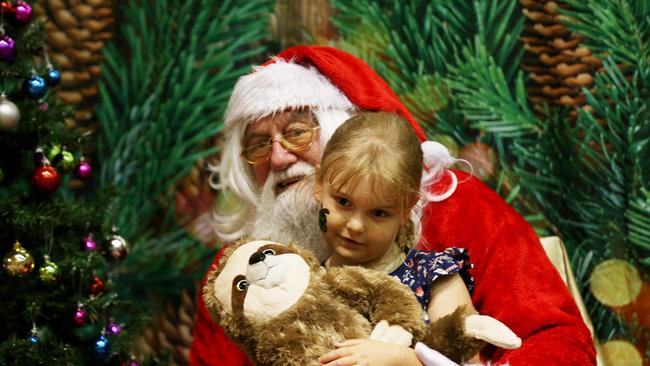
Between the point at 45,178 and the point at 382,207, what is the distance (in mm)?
815

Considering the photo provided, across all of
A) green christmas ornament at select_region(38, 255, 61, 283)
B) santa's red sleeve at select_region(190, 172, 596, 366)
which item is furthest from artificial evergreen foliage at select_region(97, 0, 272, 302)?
santa's red sleeve at select_region(190, 172, 596, 366)

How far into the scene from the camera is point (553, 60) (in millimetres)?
2057

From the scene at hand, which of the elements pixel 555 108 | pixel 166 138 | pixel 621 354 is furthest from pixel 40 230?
pixel 621 354

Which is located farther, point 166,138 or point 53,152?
point 166,138

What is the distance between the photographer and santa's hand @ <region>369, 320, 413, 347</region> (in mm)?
1232

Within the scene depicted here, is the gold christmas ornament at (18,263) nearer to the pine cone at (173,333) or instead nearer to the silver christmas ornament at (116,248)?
the silver christmas ornament at (116,248)

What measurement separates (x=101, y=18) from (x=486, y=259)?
1.43 meters

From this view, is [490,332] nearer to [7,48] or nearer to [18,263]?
[18,263]

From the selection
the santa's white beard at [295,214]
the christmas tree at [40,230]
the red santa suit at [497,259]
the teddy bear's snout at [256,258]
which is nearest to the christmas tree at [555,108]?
the red santa suit at [497,259]

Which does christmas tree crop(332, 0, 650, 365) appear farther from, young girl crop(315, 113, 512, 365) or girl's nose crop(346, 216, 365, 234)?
girl's nose crop(346, 216, 365, 234)

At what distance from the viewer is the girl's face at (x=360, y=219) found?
1303 mm

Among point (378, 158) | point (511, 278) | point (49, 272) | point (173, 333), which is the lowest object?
point (173, 333)

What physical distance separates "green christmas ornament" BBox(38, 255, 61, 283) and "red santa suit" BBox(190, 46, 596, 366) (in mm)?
427

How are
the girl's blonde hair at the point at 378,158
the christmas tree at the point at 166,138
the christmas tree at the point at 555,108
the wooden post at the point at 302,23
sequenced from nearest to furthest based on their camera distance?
the girl's blonde hair at the point at 378,158, the christmas tree at the point at 555,108, the wooden post at the point at 302,23, the christmas tree at the point at 166,138
